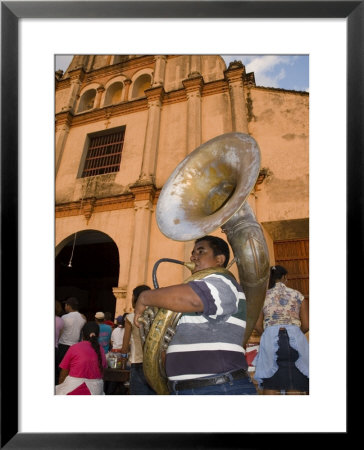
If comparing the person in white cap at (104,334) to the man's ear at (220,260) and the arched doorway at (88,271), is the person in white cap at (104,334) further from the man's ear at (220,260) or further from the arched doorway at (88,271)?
the man's ear at (220,260)

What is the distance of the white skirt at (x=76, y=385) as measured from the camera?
203cm

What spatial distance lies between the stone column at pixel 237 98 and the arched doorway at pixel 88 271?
1881 millimetres

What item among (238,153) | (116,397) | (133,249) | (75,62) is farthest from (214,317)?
(133,249)

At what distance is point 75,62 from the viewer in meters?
2.63

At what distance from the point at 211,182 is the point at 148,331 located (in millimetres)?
918

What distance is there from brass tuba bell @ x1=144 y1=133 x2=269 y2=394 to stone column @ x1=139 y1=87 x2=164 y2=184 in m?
1.89

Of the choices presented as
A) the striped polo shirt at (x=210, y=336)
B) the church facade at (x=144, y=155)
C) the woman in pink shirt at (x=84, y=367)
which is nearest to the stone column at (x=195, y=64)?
the church facade at (x=144, y=155)

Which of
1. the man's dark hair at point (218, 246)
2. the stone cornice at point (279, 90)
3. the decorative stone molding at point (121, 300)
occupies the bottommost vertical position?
the decorative stone molding at point (121, 300)

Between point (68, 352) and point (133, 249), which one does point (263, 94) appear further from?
point (68, 352)

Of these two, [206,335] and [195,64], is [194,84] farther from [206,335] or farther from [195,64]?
[206,335]

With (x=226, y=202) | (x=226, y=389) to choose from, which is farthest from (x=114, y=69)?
(x=226, y=389)

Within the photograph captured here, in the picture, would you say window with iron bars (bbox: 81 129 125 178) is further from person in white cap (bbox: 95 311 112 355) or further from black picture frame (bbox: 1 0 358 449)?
black picture frame (bbox: 1 0 358 449)

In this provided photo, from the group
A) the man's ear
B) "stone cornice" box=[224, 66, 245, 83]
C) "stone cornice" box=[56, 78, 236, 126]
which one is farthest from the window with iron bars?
the man's ear

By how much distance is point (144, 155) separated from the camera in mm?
4238
